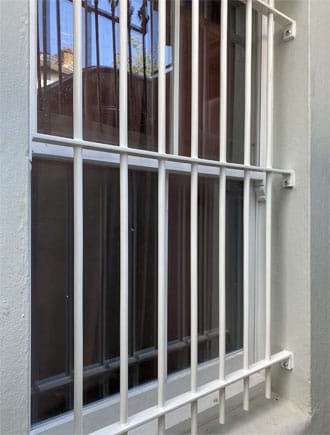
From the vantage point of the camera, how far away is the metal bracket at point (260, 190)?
149cm

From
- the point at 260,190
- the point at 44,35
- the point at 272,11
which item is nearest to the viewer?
the point at 44,35

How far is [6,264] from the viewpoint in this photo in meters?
0.76

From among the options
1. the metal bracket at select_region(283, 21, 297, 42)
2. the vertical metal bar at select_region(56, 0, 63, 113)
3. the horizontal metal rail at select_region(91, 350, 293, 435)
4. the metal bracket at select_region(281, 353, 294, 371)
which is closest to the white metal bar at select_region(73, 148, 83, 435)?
the horizontal metal rail at select_region(91, 350, 293, 435)

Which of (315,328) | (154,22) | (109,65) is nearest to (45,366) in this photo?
(109,65)

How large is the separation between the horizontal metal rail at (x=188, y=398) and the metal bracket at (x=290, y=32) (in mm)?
1221

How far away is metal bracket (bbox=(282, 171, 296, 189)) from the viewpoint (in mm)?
1480

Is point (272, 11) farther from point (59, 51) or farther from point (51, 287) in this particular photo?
point (51, 287)

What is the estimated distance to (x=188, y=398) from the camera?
1.12m

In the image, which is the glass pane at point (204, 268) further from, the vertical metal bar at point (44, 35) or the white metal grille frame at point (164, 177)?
the vertical metal bar at point (44, 35)

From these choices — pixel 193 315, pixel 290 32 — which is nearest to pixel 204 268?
pixel 193 315

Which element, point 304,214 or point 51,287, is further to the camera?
point 304,214

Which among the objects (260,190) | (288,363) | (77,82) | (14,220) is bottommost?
(288,363)

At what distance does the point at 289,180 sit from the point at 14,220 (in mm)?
1080

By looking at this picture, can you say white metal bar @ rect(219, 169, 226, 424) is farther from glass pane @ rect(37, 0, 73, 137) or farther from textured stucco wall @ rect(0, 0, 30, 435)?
textured stucco wall @ rect(0, 0, 30, 435)
